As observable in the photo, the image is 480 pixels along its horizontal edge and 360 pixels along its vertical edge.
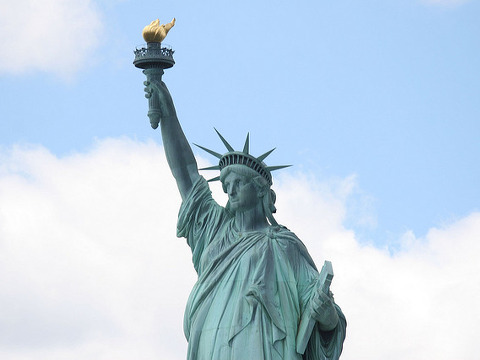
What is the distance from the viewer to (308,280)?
26.7m

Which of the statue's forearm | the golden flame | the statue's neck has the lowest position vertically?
the statue's neck

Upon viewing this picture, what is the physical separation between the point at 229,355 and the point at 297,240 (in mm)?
2169

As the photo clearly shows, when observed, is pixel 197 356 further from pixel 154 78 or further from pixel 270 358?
pixel 154 78

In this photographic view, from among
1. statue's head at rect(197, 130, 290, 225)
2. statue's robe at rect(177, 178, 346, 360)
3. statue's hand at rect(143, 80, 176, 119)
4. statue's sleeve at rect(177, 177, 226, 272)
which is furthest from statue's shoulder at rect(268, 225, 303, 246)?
statue's hand at rect(143, 80, 176, 119)

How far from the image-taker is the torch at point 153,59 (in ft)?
89.7

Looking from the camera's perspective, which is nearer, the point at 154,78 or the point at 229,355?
the point at 229,355

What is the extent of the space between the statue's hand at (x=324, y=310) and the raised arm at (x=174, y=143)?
2729 mm

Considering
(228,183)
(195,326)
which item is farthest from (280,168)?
(195,326)

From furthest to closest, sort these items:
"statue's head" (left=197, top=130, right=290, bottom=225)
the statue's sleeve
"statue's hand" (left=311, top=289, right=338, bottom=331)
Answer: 1. the statue's sleeve
2. "statue's head" (left=197, top=130, right=290, bottom=225)
3. "statue's hand" (left=311, top=289, right=338, bottom=331)

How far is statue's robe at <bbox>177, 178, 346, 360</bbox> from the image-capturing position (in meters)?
25.9

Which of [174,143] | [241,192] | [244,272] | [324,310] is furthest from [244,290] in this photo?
[174,143]

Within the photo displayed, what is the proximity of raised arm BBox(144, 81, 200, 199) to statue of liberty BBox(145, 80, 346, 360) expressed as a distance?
0.05 feet

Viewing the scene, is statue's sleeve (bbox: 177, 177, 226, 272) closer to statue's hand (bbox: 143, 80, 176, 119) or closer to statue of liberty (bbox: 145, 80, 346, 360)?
statue of liberty (bbox: 145, 80, 346, 360)

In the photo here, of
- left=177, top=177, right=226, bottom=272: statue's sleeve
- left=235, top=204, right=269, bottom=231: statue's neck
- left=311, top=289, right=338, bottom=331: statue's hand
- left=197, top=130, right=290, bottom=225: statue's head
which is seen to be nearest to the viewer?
left=311, top=289, right=338, bottom=331: statue's hand
